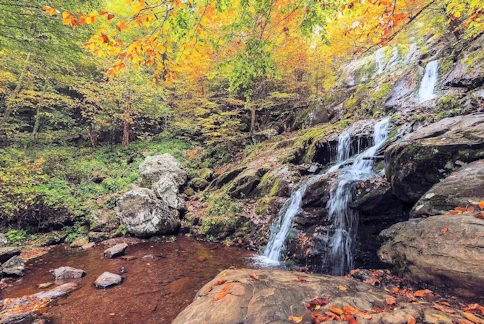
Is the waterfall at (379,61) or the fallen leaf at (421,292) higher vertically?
the waterfall at (379,61)

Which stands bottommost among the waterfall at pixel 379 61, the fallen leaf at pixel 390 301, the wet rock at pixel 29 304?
the wet rock at pixel 29 304

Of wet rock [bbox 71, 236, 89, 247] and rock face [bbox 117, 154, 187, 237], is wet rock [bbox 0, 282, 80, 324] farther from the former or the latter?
rock face [bbox 117, 154, 187, 237]

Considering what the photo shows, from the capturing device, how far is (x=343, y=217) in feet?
19.4

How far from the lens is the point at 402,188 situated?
498 centimetres

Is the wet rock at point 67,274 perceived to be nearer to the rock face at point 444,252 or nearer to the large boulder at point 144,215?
the large boulder at point 144,215

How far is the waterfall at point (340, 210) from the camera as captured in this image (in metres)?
5.54

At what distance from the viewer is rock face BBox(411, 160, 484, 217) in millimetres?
3639

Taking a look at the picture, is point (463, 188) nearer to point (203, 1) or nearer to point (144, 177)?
point (203, 1)

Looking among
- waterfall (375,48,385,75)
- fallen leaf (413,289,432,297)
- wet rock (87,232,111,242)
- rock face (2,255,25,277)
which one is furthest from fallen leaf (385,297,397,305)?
waterfall (375,48,385,75)

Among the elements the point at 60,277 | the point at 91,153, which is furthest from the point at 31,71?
the point at 60,277

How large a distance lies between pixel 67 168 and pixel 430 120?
47.6 feet

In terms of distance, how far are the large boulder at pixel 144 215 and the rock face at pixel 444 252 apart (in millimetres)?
7017

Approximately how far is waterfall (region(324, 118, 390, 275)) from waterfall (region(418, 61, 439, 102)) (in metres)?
3.11

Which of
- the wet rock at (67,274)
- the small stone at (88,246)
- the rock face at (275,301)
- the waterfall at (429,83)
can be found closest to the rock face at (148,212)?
the small stone at (88,246)
